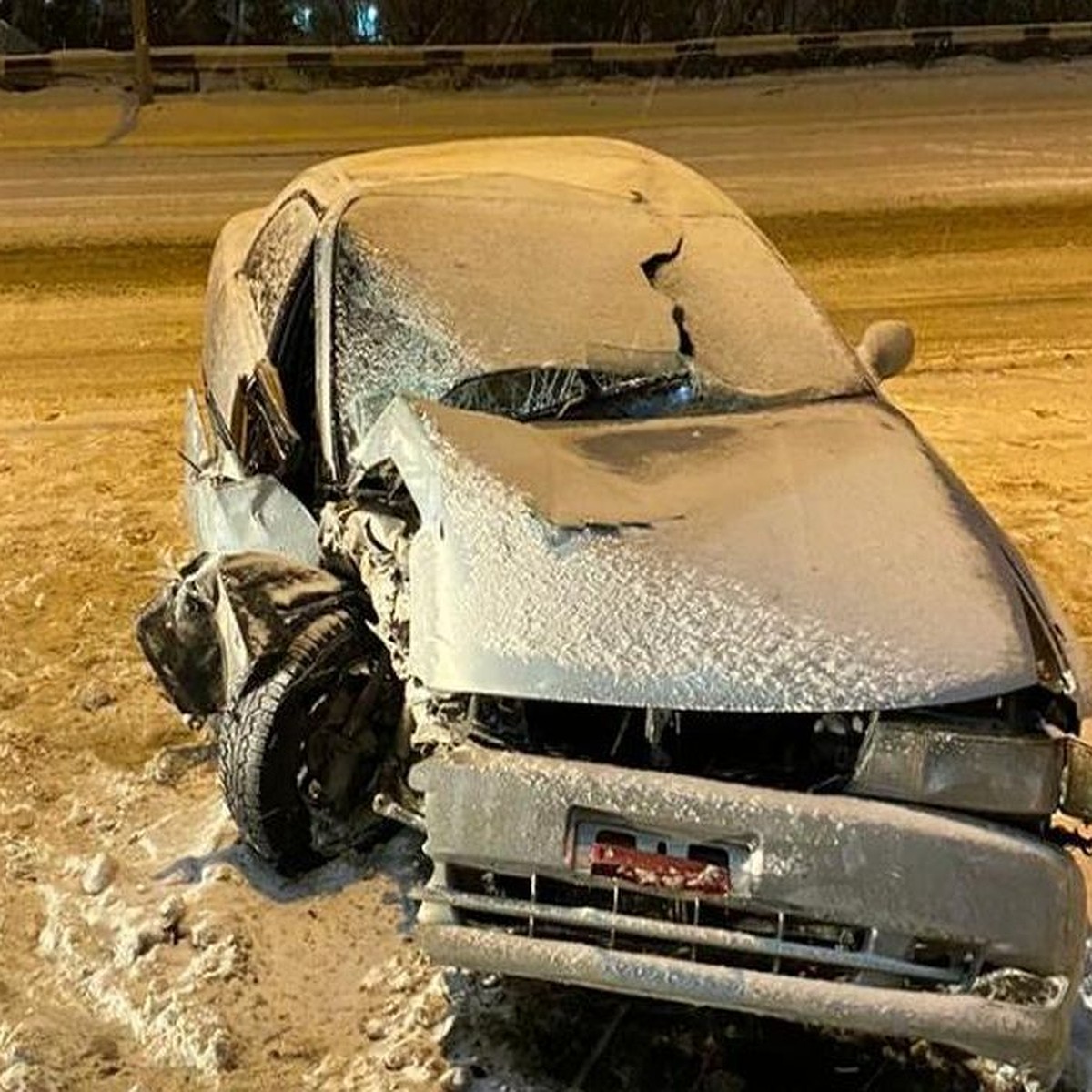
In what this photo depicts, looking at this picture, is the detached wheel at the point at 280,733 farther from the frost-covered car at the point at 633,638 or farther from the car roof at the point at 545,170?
the car roof at the point at 545,170

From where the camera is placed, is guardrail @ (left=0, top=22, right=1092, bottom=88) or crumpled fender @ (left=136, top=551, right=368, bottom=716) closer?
crumpled fender @ (left=136, top=551, right=368, bottom=716)

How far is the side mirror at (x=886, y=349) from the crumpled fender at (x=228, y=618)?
190 centimetres

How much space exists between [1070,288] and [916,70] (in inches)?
365

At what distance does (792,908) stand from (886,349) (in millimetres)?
2534

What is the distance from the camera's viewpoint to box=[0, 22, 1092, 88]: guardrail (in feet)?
55.4

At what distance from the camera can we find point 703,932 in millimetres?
3324

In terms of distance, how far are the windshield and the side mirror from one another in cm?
28

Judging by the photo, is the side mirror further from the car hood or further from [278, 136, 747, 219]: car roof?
the car hood

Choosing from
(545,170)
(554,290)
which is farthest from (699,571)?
(545,170)

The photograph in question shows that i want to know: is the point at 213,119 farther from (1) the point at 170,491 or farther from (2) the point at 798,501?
(2) the point at 798,501

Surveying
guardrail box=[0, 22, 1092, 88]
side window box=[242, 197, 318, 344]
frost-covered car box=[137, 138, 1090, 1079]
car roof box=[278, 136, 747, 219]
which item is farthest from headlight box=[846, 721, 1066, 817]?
guardrail box=[0, 22, 1092, 88]

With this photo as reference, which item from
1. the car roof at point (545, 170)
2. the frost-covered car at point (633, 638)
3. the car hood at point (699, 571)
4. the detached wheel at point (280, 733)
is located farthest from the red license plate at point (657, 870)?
the car roof at point (545, 170)

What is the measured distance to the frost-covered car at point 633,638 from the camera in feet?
10.8

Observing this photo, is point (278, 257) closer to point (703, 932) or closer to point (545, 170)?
point (545, 170)
